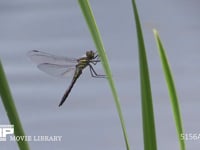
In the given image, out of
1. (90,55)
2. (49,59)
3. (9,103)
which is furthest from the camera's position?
(49,59)

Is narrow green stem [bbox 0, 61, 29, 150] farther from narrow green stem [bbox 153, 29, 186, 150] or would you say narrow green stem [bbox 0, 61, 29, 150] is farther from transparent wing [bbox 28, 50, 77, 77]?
transparent wing [bbox 28, 50, 77, 77]

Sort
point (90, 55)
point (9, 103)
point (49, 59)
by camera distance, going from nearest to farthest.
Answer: point (9, 103) → point (90, 55) → point (49, 59)

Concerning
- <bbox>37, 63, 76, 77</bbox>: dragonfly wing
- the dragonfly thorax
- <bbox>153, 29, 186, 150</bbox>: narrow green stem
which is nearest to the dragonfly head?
the dragonfly thorax

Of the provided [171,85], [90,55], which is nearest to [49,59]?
[90,55]

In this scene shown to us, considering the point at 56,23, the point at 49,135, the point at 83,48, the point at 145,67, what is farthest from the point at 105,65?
the point at 56,23

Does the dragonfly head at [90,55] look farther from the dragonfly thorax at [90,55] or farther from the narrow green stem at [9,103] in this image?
the narrow green stem at [9,103]

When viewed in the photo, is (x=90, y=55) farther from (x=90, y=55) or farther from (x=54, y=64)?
(x=54, y=64)

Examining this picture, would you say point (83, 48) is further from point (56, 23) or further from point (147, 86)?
point (147, 86)

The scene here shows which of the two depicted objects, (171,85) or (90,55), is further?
(90,55)
